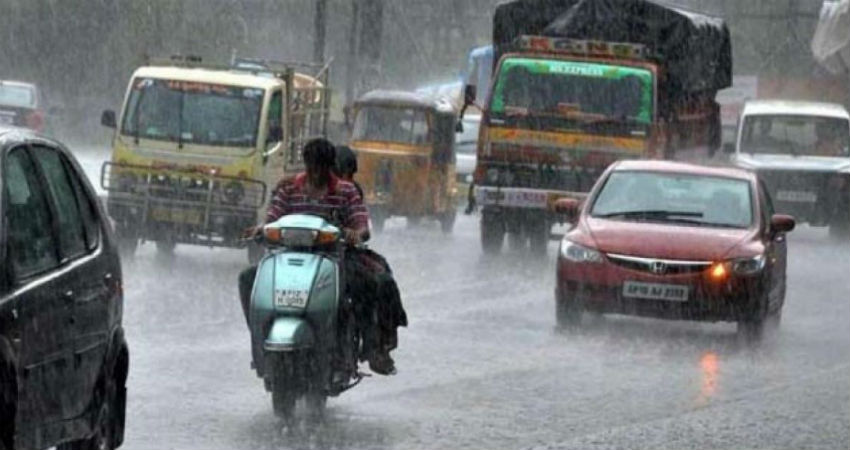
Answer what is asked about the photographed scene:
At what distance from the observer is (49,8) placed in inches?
2594

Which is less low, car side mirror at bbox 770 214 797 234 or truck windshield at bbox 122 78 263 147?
car side mirror at bbox 770 214 797 234

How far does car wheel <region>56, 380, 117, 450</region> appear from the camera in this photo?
8.72m

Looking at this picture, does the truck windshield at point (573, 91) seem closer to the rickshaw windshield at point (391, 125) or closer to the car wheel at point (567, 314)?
the rickshaw windshield at point (391, 125)

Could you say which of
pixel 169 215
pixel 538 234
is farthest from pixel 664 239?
pixel 538 234

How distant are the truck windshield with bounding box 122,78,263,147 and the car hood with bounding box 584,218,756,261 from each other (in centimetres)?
675

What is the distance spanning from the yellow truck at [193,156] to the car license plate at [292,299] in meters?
11.7

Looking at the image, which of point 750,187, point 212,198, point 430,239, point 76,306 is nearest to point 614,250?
point 750,187

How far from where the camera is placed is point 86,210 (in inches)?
354

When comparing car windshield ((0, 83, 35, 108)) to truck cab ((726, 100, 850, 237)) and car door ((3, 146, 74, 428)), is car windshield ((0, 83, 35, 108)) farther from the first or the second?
car door ((3, 146, 74, 428))

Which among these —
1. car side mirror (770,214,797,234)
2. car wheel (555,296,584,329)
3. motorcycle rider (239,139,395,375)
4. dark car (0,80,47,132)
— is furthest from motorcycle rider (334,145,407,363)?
dark car (0,80,47,132)

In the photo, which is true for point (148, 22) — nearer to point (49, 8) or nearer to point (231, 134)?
point (49, 8)

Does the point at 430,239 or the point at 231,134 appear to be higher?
the point at 231,134

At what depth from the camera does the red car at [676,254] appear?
1730 cm

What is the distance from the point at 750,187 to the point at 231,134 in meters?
6.93
